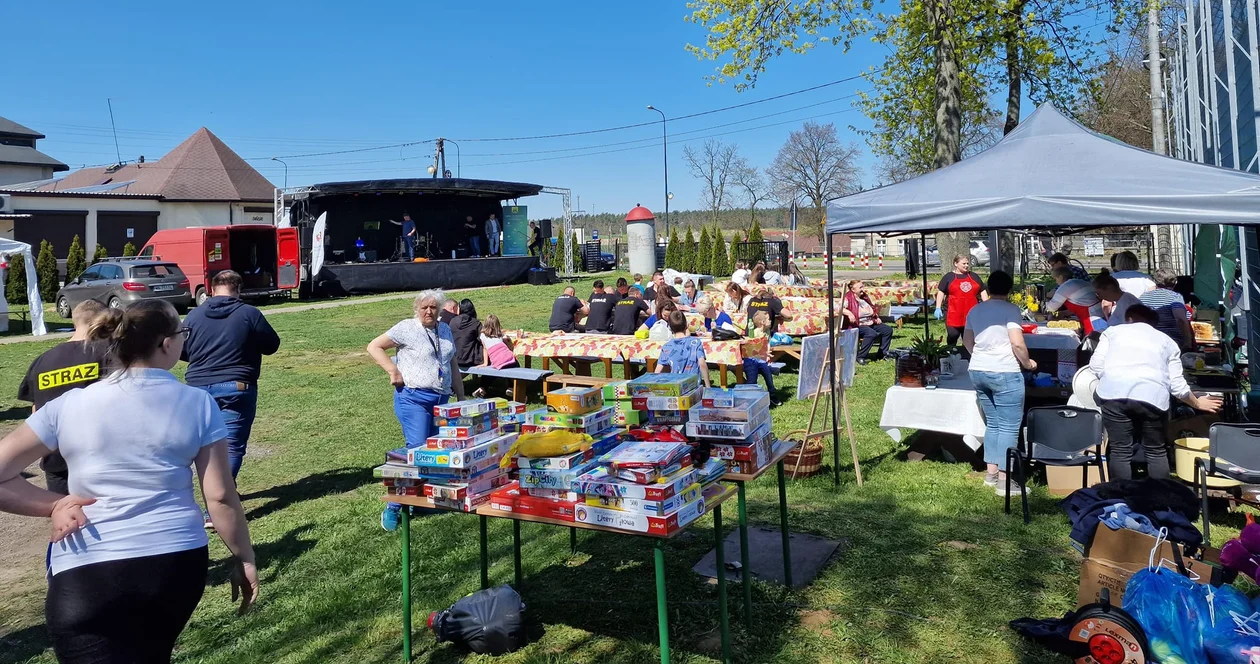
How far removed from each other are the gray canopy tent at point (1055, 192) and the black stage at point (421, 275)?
65.2 ft

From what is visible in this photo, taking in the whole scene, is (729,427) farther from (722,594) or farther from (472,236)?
(472,236)

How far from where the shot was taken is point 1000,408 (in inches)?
231

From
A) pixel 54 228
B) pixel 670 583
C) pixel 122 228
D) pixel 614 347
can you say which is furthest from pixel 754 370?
pixel 122 228

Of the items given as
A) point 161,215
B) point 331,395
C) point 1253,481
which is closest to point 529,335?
point 331,395

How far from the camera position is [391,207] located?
29.7 meters

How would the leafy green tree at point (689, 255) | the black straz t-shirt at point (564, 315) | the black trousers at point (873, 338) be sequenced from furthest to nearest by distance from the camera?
the leafy green tree at point (689, 255), the black trousers at point (873, 338), the black straz t-shirt at point (564, 315)

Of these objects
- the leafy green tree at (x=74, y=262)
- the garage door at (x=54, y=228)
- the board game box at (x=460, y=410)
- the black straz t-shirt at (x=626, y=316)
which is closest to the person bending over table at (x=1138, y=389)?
the board game box at (x=460, y=410)

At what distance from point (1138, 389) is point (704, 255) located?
3049 cm

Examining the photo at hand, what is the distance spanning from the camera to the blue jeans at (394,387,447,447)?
5.64 meters

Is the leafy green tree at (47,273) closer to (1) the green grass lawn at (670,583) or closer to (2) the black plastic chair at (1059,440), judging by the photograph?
(1) the green grass lawn at (670,583)

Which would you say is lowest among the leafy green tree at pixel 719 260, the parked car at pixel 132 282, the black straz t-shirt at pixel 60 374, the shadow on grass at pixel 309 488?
the shadow on grass at pixel 309 488

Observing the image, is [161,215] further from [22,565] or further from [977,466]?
[977,466]

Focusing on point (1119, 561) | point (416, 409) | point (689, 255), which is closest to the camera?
point (1119, 561)

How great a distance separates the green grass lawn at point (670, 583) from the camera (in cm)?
394
